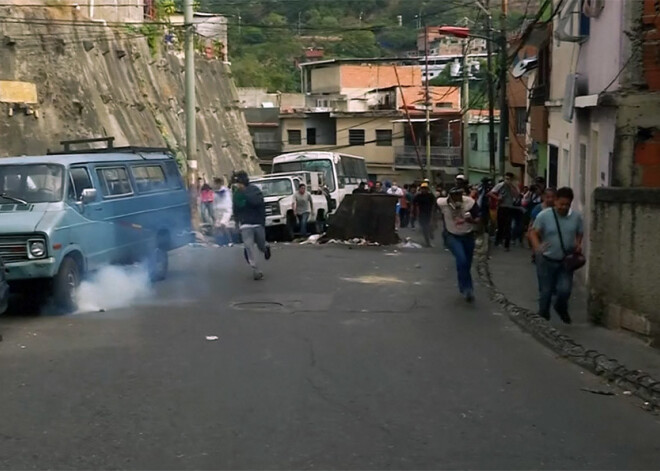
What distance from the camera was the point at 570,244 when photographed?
10.7 meters

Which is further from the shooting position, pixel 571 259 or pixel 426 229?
pixel 426 229

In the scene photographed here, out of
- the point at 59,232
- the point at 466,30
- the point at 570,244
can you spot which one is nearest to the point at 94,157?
the point at 59,232

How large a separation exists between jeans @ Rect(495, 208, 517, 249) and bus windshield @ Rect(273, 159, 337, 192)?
645 inches

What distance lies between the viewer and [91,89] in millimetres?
33062

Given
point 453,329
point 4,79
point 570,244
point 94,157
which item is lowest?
point 453,329

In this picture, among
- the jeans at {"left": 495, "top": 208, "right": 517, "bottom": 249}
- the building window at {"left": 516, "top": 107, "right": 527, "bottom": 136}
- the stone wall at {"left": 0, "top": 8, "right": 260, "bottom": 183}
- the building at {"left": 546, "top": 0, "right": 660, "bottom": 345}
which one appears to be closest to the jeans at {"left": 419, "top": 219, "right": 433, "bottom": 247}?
the jeans at {"left": 495, "top": 208, "right": 517, "bottom": 249}

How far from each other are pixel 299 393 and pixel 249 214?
7.85m

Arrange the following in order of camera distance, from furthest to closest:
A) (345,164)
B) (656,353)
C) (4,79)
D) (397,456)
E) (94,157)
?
1. (345,164)
2. (4,79)
3. (94,157)
4. (656,353)
5. (397,456)

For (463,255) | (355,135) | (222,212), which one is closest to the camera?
(463,255)

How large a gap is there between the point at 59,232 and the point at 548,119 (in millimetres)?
14951

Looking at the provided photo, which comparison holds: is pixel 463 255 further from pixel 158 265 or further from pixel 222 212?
pixel 222 212

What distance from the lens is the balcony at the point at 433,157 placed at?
6650 cm

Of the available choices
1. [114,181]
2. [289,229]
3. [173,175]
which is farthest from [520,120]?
[114,181]

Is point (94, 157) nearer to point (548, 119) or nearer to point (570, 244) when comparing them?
point (570, 244)
